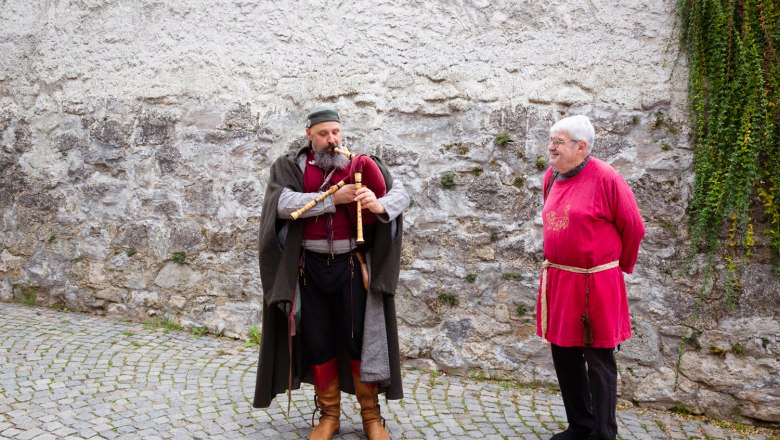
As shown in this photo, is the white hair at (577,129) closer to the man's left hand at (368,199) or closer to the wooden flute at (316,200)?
the man's left hand at (368,199)

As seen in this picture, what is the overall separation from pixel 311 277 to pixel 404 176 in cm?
150

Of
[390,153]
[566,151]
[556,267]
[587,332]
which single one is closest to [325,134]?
[566,151]

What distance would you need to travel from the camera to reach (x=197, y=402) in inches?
153

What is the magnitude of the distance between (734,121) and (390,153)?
6.87 ft

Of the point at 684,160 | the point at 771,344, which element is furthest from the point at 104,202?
the point at 771,344

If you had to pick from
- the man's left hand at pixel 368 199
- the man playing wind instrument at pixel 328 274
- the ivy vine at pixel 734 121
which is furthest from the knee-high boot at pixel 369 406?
the ivy vine at pixel 734 121

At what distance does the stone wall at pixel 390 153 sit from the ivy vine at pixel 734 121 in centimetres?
12

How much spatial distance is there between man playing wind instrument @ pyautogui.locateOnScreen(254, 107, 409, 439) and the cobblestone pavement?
316 millimetres

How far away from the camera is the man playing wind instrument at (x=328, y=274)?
3270 mm

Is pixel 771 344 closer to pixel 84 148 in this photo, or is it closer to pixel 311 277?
pixel 311 277

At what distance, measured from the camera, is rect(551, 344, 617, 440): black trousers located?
3.26m

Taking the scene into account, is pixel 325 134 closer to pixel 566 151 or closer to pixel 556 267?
pixel 566 151

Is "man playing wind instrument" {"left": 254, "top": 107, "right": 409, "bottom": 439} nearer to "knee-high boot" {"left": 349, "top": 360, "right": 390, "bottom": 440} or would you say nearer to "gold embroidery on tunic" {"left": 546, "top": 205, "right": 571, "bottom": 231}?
"knee-high boot" {"left": 349, "top": 360, "right": 390, "bottom": 440}

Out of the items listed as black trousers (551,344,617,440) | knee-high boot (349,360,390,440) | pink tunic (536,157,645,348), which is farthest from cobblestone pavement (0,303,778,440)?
pink tunic (536,157,645,348)
